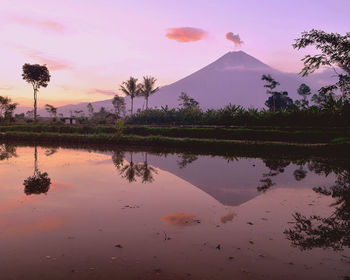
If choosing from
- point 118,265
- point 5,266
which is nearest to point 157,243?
point 118,265

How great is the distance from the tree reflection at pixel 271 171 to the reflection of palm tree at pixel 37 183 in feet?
26.1

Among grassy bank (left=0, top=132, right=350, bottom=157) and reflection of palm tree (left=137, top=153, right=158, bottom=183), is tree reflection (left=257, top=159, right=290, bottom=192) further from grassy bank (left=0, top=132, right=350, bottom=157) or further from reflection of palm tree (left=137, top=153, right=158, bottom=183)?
reflection of palm tree (left=137, top=153, right=158, bottom=183)

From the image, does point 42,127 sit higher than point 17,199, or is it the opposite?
point 42,127

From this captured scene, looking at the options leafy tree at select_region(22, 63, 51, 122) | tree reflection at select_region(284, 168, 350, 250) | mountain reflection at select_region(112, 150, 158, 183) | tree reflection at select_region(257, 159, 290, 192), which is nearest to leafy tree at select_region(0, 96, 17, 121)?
leafy tree at select_region(22, 63, 51, 122)

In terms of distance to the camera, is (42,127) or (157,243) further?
(42,127)

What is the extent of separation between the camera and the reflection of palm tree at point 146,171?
12.3 meters

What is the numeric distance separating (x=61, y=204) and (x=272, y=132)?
22.2 metres

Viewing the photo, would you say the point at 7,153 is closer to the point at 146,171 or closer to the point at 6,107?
the point at 146,171

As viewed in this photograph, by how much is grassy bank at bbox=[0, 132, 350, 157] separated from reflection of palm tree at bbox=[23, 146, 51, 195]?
12857 millimetres

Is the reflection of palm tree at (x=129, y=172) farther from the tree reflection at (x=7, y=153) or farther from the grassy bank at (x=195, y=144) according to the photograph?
the tree reflection at (x=7, y=153)

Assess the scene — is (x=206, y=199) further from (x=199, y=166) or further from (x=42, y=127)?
(x=42, y=127)

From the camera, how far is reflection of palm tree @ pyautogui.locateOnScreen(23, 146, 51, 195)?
9906 mm

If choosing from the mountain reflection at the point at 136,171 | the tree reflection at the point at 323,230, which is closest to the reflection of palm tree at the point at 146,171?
the mountain reflection at the point at 136,171

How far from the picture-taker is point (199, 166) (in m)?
16.1
